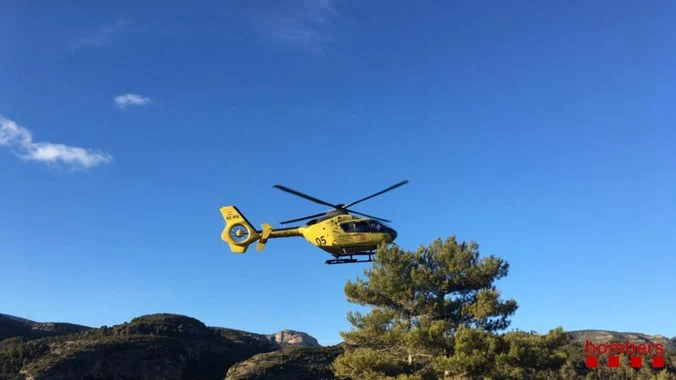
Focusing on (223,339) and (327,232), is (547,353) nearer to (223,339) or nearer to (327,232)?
(327,232)

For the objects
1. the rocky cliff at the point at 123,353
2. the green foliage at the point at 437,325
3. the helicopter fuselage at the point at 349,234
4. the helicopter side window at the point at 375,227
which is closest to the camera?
the green foliage at the point at 437,325

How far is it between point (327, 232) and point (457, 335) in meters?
8.43

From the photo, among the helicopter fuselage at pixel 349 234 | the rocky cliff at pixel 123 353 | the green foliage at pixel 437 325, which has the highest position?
the rocky cliff at pixel 123 353

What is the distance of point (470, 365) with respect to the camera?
23.2 metres

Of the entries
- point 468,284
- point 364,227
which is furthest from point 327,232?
point 468,284

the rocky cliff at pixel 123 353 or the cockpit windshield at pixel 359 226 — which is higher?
the rocky cliff at pixel 123 353

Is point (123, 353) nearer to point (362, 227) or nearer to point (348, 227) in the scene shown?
point (348, 227)

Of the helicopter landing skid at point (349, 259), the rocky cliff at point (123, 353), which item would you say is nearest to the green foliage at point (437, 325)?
the helicopter landing skid at point (349, 259)

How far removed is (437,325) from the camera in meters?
24.4

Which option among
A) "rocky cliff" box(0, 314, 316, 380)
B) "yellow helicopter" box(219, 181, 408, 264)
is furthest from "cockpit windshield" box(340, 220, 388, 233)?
"rocky cliff" box(0, 314, 316, 380)

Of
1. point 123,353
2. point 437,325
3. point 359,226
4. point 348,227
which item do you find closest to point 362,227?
point 359,226

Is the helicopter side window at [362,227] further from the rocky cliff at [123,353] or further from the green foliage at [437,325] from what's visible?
the rocky cliff at [123,353]

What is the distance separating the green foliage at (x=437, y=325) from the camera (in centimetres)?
2391

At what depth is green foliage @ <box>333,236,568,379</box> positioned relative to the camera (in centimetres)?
2391
